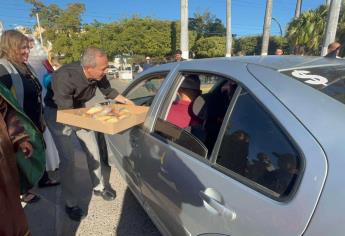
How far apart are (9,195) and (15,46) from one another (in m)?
2.08

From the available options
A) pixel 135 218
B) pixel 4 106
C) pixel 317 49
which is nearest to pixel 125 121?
pixel 4 106

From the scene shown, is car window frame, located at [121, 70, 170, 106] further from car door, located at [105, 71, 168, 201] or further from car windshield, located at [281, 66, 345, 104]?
car windshield, located at [281, 66, 345, 104]

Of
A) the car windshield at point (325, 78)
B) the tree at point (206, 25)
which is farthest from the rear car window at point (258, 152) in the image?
the tree at point (206, 25)

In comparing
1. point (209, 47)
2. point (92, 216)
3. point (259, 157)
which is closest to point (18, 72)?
point (92, 216)

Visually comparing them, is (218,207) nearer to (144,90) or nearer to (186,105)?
(186,105)

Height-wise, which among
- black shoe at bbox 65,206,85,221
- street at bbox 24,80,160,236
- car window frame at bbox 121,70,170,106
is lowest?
street at bbox 24,80,160,236

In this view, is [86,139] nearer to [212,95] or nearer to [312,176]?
[212,95]

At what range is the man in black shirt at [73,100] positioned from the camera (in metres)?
2.79

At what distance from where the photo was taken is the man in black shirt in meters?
2.79

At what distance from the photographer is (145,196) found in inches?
97.1

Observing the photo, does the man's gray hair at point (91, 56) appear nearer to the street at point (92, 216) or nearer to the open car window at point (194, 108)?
the street at point (92, 216)

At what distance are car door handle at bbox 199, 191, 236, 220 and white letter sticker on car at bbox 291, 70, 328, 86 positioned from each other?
28.8 inches

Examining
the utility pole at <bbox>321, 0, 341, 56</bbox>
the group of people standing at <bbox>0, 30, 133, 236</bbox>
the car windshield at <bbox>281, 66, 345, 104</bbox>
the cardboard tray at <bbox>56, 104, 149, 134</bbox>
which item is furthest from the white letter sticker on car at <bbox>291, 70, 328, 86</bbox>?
the utility pole at <bbox>321, 0, 341, 56</bbox>

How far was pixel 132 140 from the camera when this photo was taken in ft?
8.52
